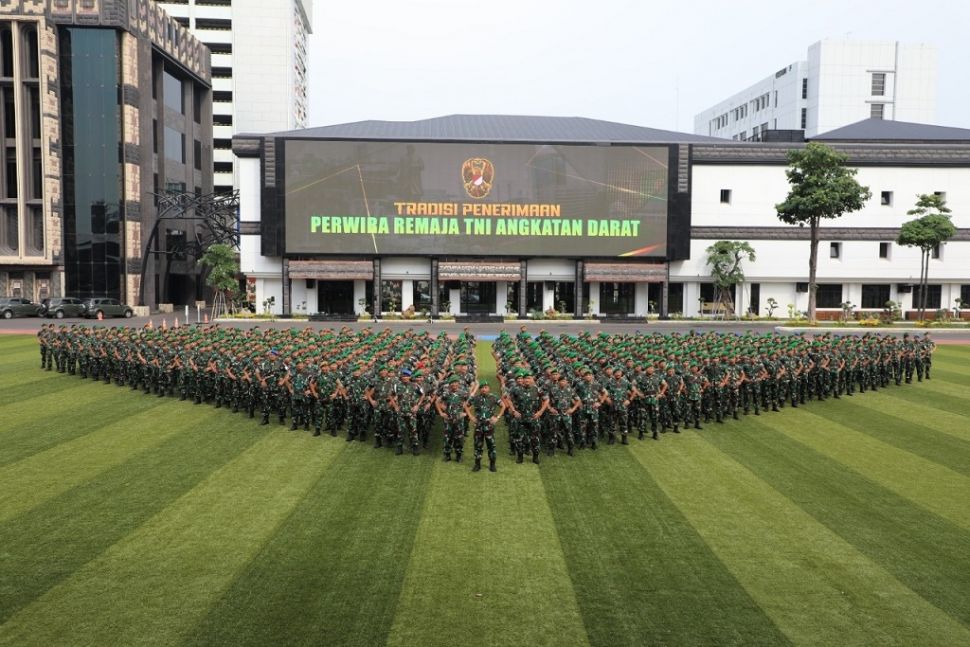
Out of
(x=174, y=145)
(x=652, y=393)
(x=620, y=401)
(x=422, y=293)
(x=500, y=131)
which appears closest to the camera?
(x=620, y=401)

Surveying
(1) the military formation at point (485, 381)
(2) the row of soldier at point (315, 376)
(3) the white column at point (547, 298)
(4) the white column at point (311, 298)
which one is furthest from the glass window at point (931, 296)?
(2) the row of soldier at point (315, 376)

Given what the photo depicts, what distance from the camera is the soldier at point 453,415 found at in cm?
1347

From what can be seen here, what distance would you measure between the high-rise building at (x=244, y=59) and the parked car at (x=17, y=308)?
37.0 meters

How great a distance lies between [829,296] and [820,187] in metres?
12.8

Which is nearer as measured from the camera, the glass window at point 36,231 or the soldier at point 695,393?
the soldier at point 695,393

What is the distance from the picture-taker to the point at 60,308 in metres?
48.5

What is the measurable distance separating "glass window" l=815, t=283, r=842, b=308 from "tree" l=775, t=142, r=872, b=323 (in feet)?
30.1

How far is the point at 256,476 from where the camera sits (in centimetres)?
1259

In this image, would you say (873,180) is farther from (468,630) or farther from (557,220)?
(468,630)

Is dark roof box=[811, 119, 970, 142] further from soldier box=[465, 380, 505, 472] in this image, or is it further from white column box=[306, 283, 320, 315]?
soldier box=[465, 380, 505, 472]

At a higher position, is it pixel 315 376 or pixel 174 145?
pixel 174 145

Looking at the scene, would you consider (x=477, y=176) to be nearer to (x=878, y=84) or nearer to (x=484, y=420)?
(x=484, y=420)

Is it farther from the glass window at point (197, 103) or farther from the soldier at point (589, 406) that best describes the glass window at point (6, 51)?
the soldier at point (589, 406)

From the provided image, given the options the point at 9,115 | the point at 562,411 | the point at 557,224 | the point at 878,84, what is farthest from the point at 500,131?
the point at 878,84
